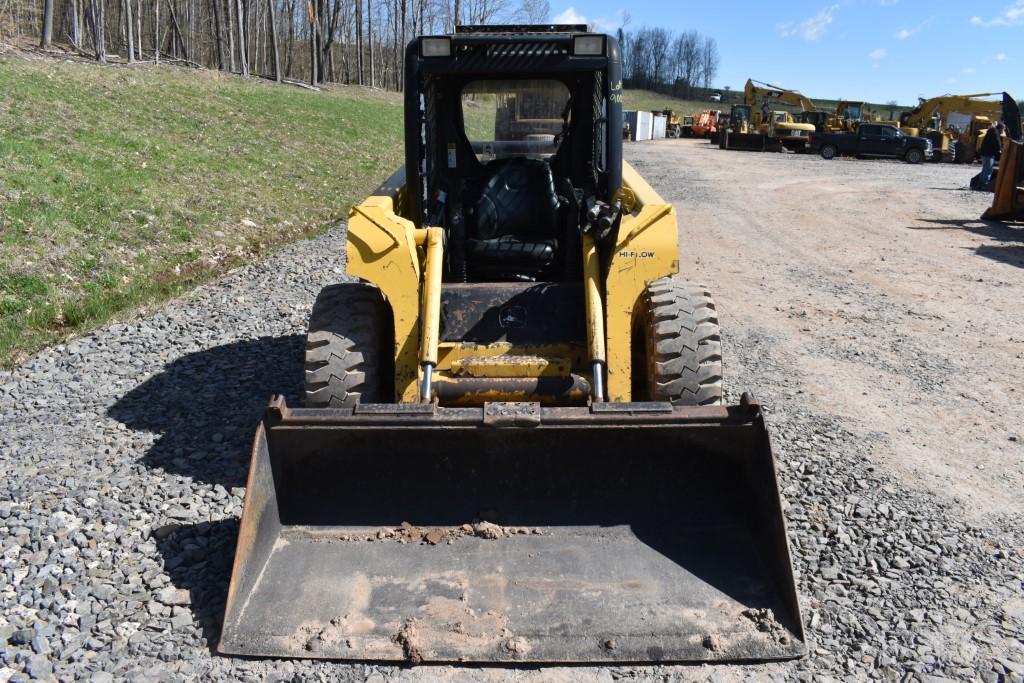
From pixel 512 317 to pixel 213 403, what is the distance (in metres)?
2.27

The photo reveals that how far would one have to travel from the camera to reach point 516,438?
12.9ft

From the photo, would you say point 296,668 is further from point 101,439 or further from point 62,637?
point 101,439

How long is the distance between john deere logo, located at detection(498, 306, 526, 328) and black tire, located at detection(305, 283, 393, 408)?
0.65 metres

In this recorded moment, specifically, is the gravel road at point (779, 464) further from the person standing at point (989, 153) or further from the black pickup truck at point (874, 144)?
the black pickup truck at point (874, 144)

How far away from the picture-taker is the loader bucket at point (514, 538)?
3393 mm

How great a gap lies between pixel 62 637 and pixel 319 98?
101 ft

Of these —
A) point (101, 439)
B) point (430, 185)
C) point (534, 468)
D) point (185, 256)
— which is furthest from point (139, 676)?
point (185, 256)

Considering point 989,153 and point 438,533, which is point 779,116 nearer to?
point 989,153

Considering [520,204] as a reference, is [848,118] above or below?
above

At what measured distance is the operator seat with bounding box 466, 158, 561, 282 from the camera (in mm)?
5238

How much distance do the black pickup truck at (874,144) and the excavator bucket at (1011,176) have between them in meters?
19.0

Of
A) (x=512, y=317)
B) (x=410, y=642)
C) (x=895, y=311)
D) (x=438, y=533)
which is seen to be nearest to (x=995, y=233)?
(x=895, y=311)

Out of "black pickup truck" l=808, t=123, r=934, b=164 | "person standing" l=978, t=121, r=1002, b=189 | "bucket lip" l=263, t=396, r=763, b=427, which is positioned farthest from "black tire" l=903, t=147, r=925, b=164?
"bucket lip" l=263, t=396, r=763, b=427

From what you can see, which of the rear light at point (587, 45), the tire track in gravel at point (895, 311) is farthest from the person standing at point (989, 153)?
the rear light at point (587, 45)
